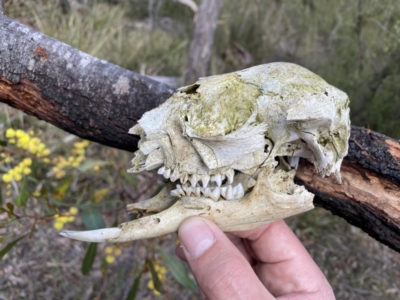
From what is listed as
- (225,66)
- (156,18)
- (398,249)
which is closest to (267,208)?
(398,249)

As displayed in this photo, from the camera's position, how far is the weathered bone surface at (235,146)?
0.90 meters

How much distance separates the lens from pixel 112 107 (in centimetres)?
114

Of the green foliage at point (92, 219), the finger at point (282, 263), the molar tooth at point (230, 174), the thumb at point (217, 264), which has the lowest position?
the green foliage at point (92, 219)

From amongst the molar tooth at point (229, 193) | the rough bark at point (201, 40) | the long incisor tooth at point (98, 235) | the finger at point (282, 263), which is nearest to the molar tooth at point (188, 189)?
the molar tooth at point (229, 193)

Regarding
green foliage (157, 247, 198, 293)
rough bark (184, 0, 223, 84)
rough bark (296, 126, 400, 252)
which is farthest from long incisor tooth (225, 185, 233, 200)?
rough bark (184, 0, 223, 84)

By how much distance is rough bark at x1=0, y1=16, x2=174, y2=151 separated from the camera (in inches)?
42.5

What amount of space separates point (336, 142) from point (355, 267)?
7.49ft

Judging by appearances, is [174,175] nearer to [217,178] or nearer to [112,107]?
[217,178]

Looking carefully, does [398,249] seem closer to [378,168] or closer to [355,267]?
[378,168]

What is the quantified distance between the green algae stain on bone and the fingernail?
0.84 feet

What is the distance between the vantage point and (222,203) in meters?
0.95

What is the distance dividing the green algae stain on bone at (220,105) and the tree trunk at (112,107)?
10.5 inches

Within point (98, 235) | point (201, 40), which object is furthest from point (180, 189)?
point (201, 40)

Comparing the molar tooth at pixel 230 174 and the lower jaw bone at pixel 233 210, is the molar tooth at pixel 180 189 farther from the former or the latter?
the molar tooth at pixel 230 174
